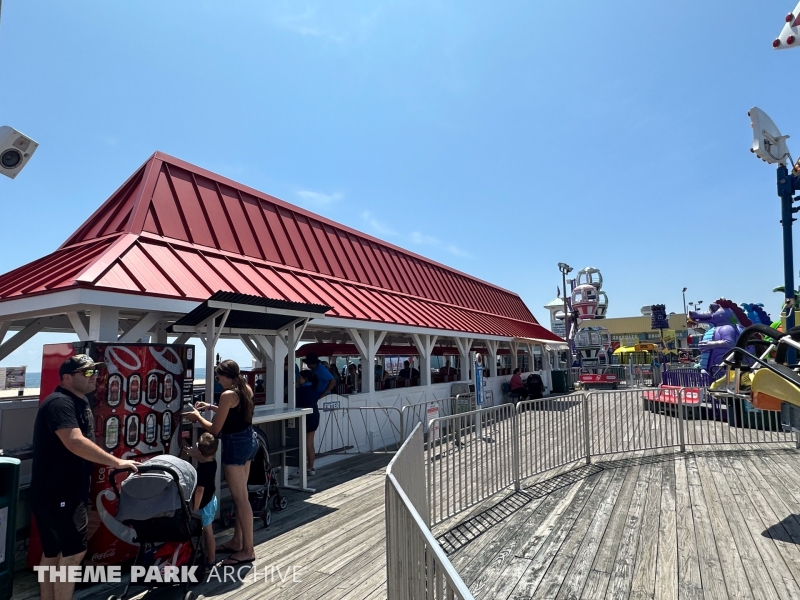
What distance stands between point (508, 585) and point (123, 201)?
9.02 m

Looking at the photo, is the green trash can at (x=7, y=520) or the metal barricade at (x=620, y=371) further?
the metal barricade at (x=620, y=371)

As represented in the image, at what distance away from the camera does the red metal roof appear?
6.56 meters

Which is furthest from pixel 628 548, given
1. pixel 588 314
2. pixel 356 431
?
pixel 588 314

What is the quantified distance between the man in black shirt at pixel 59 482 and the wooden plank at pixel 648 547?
4470 millimetres

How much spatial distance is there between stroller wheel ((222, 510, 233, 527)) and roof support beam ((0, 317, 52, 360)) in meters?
5.40

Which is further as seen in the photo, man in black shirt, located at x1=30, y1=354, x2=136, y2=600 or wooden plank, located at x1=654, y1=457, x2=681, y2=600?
wooden plank, located at x1=654, y1=457, x2=681, y2=600

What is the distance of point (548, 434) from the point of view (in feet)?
25.9

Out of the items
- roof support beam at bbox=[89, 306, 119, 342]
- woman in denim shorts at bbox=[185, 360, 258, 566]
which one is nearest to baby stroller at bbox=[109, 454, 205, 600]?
woman in denim shorts at bbox=[185, 360, 258, 566]

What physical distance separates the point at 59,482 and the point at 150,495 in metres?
0.63

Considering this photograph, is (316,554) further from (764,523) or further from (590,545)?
(764,523)

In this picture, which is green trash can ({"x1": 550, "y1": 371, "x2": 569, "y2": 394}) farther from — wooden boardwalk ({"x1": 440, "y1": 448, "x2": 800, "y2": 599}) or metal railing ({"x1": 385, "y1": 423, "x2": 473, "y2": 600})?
metal railing ({"x1": 385, "y1": 423, "x2": 473, "y2": 600})

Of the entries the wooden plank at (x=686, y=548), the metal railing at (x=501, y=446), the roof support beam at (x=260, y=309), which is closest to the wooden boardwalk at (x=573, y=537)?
the wooden plank at (x=686, y=548)

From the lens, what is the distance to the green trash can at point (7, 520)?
3.83 meters

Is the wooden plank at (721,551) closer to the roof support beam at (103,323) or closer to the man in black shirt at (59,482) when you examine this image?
the man in black shirt at (59,482)
